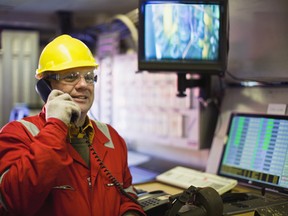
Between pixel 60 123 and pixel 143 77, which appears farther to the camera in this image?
pixel 143 77

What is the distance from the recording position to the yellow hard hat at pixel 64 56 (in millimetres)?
1670

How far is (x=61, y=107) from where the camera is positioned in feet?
4.99

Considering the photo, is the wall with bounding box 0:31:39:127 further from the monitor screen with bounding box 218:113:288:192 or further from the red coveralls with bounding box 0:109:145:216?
the monitor screen with bounding box 218:113:288:192

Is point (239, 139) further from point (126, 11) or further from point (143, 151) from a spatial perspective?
point (126, 11)

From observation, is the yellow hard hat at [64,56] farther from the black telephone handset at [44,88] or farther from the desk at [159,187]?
the desk at [159,187]

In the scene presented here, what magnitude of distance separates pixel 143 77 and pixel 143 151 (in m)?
0.67

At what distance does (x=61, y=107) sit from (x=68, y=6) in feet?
6.40

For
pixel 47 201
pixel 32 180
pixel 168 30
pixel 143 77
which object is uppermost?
pixel 168 30

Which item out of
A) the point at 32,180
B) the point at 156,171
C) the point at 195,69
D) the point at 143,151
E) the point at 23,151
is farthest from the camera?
the point at 143,151

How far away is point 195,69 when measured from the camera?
219 cm

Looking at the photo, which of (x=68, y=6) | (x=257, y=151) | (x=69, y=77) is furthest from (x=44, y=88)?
(x=68, y=6)

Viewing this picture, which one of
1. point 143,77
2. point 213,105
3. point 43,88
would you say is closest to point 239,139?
point 213,105

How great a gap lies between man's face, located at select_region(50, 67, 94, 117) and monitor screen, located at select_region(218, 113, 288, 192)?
102cm

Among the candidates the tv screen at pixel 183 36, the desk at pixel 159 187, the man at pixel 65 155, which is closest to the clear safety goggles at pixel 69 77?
the man at pixel 65 155
